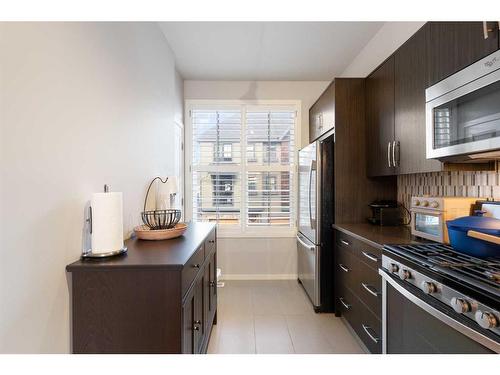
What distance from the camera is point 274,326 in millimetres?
2498

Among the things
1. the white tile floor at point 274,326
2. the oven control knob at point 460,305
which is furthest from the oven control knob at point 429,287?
the white tile floor at point 274,326

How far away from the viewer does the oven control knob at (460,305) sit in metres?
0.99

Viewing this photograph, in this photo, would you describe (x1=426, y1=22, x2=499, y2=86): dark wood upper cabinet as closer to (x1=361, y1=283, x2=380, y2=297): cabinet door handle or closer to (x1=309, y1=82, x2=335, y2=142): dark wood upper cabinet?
(x1=309, y1=82, x2=335, y2=142): dark wood upper cabinet

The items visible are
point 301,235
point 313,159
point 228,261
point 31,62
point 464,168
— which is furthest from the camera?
point 228,261

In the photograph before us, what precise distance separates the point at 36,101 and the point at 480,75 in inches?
74.7

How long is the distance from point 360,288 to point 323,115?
186 cm

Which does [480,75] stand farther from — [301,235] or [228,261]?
[228,261]

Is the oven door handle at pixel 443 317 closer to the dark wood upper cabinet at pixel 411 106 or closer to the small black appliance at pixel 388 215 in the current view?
the dark wood upper cabinet at pixel 411 106

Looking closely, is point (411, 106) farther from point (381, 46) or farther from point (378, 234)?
point (381, 46)

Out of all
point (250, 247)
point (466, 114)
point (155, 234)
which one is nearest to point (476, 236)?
point (466, 114)

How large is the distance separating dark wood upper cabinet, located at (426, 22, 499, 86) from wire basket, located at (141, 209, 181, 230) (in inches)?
74.9

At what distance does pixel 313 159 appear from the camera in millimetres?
2807

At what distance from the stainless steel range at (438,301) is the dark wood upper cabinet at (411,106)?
0.62 metres
